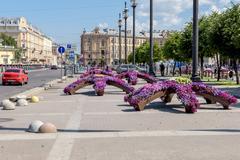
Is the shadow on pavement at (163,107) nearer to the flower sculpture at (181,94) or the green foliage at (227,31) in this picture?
the flower sculpture at (181,94)

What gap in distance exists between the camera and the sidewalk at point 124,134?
32.2ft

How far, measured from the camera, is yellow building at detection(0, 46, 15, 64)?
461 feet

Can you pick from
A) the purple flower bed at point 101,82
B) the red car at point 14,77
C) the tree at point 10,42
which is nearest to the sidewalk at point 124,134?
the purple flower bed at point 101,82

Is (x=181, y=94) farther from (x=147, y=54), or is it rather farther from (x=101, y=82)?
(x=147, y=54)

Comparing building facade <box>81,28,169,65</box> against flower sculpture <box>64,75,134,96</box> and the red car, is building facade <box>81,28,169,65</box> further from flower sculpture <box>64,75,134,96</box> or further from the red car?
flower sculpture <box>64,75,134,96</box>

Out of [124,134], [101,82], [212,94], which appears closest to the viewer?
[124,134]

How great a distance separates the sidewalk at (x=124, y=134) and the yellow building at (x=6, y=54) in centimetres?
12418

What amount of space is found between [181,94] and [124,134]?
573 centimetres

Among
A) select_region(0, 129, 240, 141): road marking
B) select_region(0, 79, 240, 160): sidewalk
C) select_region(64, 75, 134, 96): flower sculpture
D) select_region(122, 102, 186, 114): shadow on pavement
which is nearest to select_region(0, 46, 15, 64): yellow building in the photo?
select_region(64, 75, 134, 96): flower sculpture

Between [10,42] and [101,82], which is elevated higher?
[10,42]

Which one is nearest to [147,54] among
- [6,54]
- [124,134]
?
[6,54]

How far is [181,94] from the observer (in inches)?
696

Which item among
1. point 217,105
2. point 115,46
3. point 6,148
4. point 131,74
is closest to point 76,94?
point 217,105

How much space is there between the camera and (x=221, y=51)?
37.2 meters
